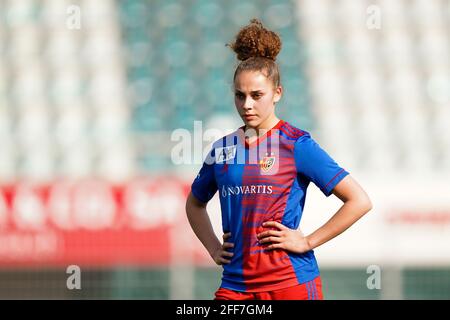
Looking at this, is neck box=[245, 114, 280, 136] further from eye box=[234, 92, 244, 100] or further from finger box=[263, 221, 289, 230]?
finger box=[263, 221, 289, 230]

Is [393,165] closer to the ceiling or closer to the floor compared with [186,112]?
closer to the floor

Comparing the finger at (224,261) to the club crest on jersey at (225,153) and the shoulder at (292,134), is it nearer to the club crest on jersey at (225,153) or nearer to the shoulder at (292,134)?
the club crest on jersey at (225,153)

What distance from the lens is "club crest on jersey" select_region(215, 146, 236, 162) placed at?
3.69m

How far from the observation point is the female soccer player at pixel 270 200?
11.6 ft

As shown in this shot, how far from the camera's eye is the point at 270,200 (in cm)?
353

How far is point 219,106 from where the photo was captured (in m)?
Result: 12.0

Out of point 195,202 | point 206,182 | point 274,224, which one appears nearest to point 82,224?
point 195,202

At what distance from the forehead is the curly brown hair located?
3 centimetres

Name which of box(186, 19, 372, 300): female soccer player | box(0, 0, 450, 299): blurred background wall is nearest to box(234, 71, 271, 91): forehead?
box(186, 19, 372, 300): female soccer player

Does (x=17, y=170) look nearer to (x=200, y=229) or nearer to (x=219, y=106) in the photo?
(x=219, y=106)

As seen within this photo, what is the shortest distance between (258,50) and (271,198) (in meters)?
0.67

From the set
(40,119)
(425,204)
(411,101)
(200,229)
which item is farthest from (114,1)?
(200,229)

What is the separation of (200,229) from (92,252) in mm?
5070

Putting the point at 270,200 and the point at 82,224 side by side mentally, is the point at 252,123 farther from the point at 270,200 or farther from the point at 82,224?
the point at 82,224
